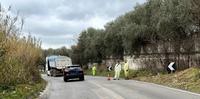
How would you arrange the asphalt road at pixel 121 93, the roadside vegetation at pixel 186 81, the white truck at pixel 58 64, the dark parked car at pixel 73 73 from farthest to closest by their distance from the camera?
the white truck at pixel 58 64 → the dark parked car at pixel 73 73 → the roadside vegetation at pixel 186 81 → the asphalt road at pixel 121 93

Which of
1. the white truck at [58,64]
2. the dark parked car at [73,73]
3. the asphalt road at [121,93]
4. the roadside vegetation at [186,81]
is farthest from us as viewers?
the white truck at [58,64]

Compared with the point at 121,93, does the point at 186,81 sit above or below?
above

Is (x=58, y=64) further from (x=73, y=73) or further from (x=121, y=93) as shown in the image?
(x=121, y=93)

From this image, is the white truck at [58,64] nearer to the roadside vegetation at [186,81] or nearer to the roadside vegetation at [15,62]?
the roadside vegetation at [15,62]

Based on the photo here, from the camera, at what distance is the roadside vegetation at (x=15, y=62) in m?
22.5

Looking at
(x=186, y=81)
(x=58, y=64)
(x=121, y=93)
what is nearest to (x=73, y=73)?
(x=186, y=81)

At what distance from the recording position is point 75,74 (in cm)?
4716

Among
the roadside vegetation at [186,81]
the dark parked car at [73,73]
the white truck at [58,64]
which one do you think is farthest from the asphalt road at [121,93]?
the white truck at [58,64]

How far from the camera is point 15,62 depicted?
1158 inches

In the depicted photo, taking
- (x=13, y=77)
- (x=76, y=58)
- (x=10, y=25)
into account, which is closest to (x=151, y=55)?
(x=13, y=77)

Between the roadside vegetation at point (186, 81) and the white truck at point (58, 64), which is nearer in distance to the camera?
the roadside vegetation at point (186, 81)

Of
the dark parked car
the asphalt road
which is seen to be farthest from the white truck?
the asphalt road

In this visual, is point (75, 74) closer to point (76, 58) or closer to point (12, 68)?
point (12, 68)

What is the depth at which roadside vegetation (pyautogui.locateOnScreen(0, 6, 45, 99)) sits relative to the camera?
888 inches
